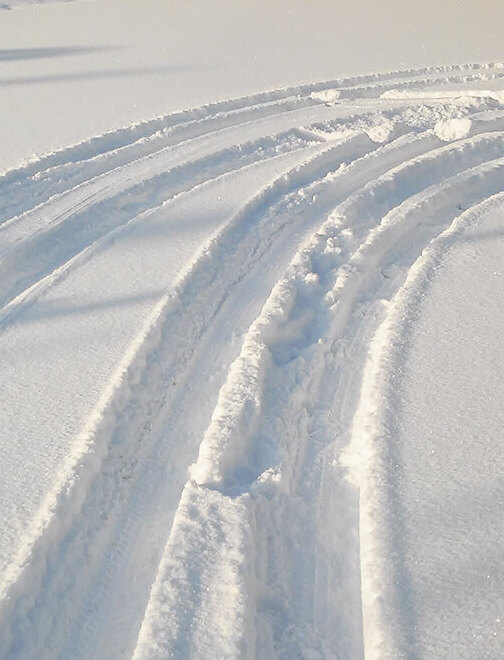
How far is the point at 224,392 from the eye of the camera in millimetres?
4328

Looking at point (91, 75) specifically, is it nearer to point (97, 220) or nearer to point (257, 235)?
point (97, 220)

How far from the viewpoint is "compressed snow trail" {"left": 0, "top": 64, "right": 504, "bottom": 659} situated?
323cm

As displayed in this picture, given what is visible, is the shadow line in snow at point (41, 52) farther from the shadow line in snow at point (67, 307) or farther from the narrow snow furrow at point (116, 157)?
the shadow line in snow at point (67, 307)

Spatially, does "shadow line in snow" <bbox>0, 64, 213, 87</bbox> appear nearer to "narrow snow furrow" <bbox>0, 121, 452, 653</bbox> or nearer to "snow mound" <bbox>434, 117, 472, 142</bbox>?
"narrow snow furrow" <bbox>0, 121, 452, 653</bbox>

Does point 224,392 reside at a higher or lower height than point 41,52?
lower

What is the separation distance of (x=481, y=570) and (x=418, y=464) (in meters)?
0.67

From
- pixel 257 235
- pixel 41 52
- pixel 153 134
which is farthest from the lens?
pixel 41 52

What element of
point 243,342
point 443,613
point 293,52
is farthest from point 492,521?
point 293,52

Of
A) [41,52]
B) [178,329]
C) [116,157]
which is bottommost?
[178,329]

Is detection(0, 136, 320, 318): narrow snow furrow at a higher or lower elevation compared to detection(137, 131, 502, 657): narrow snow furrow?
higher

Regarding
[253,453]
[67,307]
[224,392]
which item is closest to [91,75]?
[67,307]

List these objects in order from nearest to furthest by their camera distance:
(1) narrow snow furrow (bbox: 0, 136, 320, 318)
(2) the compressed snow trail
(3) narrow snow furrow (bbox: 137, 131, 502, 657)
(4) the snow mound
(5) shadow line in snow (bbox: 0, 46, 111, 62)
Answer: (3) narrow snow furrow (bbox: 137, 131, 502, 657) < (2) the compressed snow trail < (1) narrow snow furrow (bbox: 0, 136, 320, 318) < (4) the snow mound < (5) shadow line in snow (bbox: 0, 46, 111, 62)

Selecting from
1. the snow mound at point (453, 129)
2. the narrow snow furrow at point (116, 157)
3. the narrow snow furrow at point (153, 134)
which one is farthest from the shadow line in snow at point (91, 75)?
the snow mound at point (453, 129)

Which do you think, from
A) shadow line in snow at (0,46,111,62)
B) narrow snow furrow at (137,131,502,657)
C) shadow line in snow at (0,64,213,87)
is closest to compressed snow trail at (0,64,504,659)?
narrow snow furrow at (137,131,502,657)
